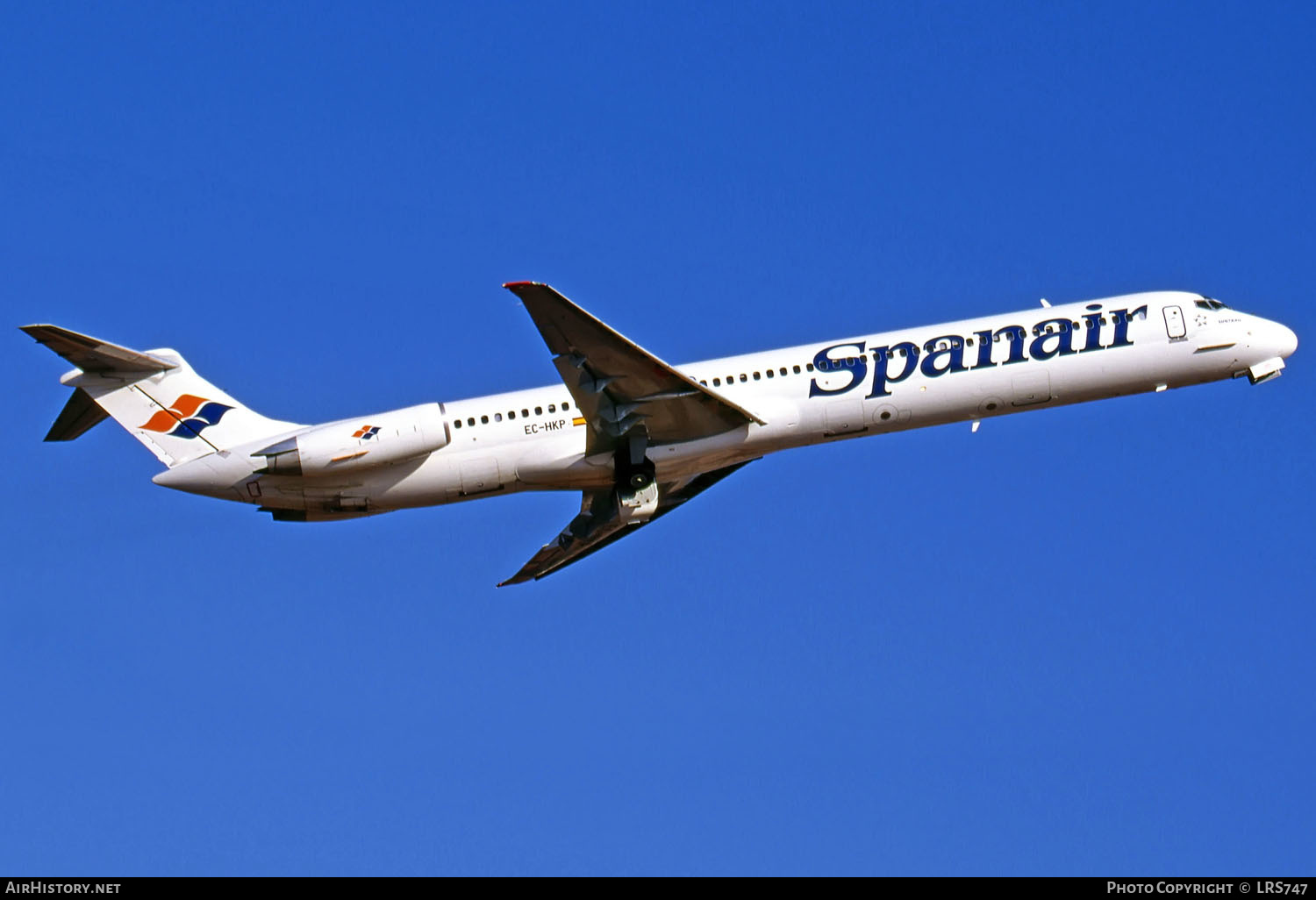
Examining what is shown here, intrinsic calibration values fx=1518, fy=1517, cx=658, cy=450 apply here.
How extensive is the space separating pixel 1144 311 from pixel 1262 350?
3192mm

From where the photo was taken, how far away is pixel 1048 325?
3653 cm

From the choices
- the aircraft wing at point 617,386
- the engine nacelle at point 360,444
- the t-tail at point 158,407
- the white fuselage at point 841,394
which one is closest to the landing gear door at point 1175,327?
the white fuselage at point 841,394

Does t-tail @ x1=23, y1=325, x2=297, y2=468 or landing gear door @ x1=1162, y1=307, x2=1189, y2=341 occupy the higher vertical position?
landing gear door @ x1=1162, y1=307, x2=1189, y2=341

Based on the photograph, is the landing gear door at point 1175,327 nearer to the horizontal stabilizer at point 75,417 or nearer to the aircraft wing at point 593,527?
the aircraft wing at point 593,527

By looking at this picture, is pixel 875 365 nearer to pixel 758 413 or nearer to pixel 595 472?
pixel 758 413

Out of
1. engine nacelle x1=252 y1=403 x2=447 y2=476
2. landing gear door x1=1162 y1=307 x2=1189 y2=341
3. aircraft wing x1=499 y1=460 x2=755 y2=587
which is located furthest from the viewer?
aircraft wing x1=499 y1=460 x2=755 y2=587

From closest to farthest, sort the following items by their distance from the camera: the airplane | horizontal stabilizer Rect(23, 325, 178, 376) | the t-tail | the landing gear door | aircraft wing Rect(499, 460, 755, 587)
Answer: horizontal stabilizer Rect(23, 325, 178, 376)
the airplane
the t-tail
the landing gear door
aircraft wing Rect(499, 460, 755, 587)

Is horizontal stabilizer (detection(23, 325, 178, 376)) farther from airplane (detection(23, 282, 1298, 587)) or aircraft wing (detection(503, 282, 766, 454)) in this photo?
aircraft wing (detection(503, 282, 766, 454))

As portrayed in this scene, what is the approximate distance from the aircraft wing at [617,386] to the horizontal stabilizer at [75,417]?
10879 millimetres

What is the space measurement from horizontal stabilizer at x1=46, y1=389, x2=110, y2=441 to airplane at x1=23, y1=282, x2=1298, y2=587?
0.13 feet

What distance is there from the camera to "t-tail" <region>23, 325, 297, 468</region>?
114ft

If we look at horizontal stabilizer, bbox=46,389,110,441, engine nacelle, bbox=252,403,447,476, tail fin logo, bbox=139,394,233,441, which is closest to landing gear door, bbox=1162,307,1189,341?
engine nacelle, bbox=252,403,447,476

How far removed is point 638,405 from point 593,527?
5.22 meters

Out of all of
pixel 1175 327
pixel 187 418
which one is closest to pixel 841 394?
pixel 1175 327
